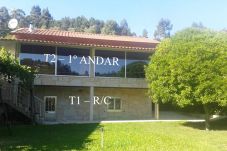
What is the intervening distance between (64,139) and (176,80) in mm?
7889

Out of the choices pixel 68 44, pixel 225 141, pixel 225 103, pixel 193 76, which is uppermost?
pixel 68 44

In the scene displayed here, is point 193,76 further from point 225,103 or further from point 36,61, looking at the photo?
point 36,61

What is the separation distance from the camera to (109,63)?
27266 millimetres

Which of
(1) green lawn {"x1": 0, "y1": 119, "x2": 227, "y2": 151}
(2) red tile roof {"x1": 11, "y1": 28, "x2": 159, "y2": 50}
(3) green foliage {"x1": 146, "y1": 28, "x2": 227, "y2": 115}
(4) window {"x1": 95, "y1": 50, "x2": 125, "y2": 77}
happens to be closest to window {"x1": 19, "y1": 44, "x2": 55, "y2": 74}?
(2) red tile roof {"x1": 11, "y1": 28, "x2": 159, "y2": 50}

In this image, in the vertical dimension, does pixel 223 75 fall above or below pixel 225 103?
above

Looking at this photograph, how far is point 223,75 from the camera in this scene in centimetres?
2095

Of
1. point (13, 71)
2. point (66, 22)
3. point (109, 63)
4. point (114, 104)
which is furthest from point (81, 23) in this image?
point (13, 71)

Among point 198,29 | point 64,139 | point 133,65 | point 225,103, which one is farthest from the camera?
point 133,65

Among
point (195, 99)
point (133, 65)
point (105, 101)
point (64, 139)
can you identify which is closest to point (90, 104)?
point (105, 101)

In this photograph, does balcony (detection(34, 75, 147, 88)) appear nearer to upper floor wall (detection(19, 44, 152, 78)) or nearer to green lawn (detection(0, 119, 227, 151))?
upper floor wall (detection(19, 44, 152, 78))

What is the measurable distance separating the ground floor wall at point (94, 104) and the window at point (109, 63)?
160 cm

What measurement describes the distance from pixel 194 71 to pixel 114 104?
29.0 ft

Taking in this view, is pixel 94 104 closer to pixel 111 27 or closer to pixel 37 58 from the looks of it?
pixel 37 58

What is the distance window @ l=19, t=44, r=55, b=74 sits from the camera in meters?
25.6
